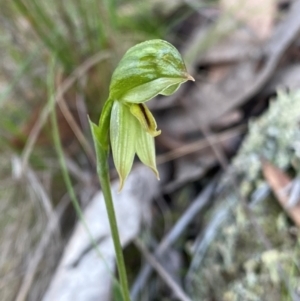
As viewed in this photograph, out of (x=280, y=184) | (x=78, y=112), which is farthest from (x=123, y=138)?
(x=78, y=112)

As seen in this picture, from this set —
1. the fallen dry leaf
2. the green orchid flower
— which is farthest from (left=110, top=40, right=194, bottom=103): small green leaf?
the fallen dry leaf

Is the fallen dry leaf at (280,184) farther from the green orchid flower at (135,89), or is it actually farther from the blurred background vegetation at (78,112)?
the green orchid flower at (135,89)

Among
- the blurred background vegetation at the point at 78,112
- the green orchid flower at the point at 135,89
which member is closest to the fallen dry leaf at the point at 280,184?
the blurred background vegetation at the point at 78,112

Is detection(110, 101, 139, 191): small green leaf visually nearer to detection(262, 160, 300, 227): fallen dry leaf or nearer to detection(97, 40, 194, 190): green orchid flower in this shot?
detection(97, 40, 194, 190): green orchid flower

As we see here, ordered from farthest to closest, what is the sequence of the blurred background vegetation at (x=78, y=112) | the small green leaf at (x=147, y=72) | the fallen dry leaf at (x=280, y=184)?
the blurred background vegetation at (x=78, y=112) < the fallen dry leaf at (x=280, y=184) < the small green leaf at (x=147, y=72)

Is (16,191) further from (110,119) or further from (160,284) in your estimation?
(110,119)

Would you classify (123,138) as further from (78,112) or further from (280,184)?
(78,112)

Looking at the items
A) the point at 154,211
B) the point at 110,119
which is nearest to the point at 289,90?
the point at 154,211
